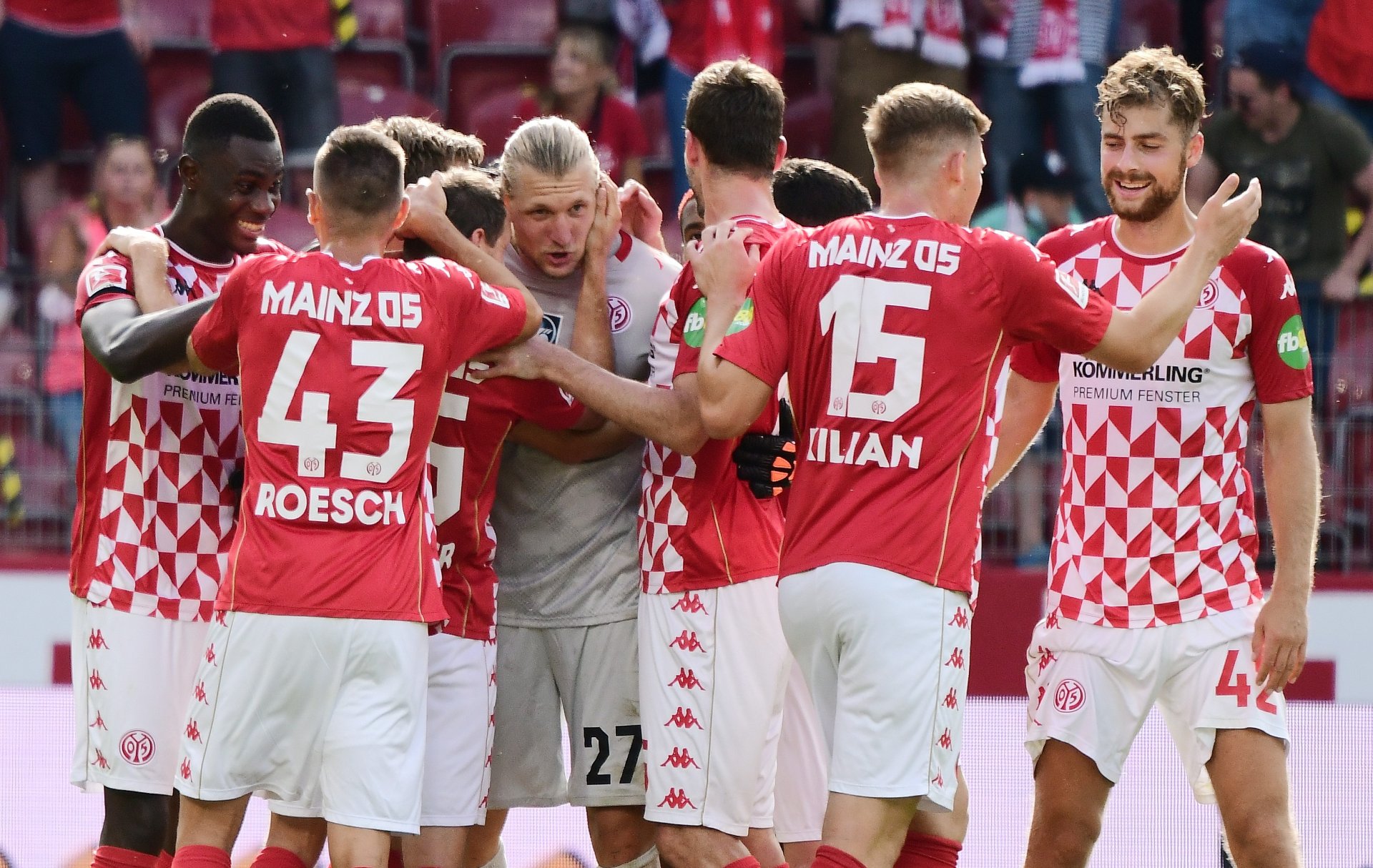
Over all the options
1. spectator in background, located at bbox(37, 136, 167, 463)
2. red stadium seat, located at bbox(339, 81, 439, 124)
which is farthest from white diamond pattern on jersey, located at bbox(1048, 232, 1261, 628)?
red stadium seat, located at bbox(339, 81, 439, 124)

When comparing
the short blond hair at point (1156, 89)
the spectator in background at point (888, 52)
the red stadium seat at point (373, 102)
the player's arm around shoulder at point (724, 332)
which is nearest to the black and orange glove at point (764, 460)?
the player's arm around shoulder at point (724, 332)

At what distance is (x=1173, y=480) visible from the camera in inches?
173

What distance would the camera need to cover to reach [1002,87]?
9664mm

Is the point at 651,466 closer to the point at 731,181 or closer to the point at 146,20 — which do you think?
the point at 731,181

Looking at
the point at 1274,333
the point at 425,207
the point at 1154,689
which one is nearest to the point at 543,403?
the point at 425,207

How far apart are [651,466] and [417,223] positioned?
0.88m

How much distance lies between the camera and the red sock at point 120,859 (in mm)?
4500

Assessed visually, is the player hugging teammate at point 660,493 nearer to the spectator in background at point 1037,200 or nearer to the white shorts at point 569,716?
the white shorts at point 569,716

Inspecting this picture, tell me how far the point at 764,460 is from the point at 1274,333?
1.34 m

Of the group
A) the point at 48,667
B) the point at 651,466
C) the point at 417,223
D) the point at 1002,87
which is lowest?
the point at 48,667

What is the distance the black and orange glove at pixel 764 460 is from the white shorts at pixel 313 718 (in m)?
0.99

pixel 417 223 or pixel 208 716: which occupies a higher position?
pixel 417 223

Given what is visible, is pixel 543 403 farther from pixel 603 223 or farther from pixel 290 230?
pixel 290 230

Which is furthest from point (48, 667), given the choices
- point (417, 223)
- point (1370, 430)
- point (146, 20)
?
point (1370, 430)
